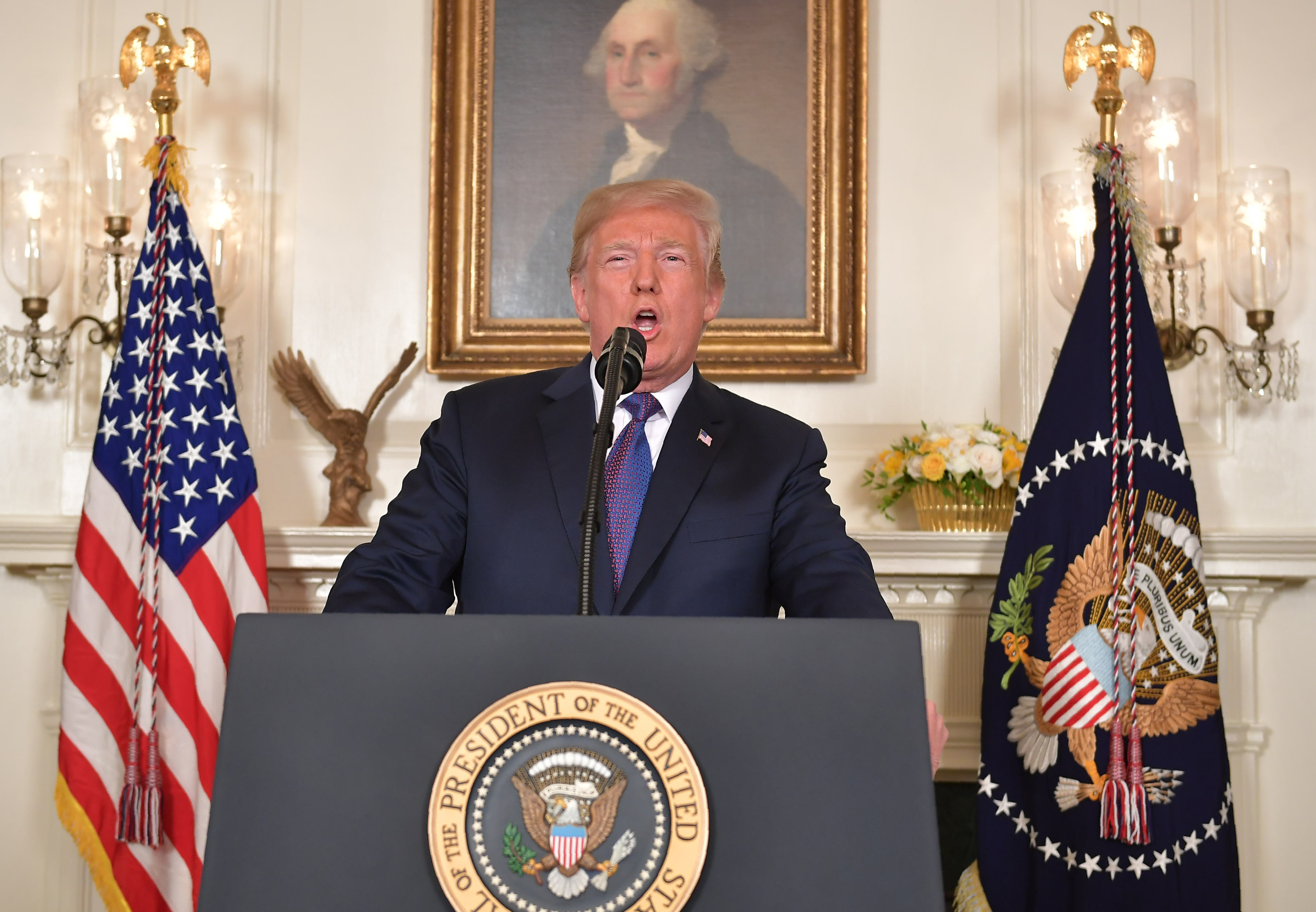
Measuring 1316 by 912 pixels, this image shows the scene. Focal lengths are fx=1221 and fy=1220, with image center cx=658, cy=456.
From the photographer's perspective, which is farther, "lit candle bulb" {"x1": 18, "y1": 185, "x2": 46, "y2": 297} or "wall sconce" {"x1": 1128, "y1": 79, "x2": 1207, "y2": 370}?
"lit candle bulb" {"x1": 18, "y1": 185, "x2": 46, "y2": 297}

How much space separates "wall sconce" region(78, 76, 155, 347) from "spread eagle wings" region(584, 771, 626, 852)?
303cm

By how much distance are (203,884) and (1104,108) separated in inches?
120

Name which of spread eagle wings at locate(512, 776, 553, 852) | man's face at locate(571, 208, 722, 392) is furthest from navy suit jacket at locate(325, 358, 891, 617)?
spread eagle wings at locate(512, 776, 553, 852)

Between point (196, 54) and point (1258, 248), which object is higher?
point (196, 54)

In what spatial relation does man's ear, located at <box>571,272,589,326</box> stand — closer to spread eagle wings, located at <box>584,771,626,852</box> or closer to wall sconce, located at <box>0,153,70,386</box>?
spread eagle wings, located at <box>584,771,626,852</box>

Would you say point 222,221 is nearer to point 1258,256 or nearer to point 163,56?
point 163,56

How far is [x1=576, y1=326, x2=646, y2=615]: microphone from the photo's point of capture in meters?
1.21

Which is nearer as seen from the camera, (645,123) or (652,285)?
(652,285)

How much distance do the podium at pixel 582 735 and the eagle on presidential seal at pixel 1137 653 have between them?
6.85ft

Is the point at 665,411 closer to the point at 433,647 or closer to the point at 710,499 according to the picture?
the point at 710,499

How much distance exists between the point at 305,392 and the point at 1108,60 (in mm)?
2451

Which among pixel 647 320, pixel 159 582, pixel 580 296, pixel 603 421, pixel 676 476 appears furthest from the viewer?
pixel 159 582

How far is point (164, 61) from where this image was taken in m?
3.29

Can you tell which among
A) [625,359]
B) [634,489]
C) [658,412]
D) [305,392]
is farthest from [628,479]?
[305,392]
